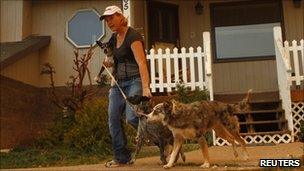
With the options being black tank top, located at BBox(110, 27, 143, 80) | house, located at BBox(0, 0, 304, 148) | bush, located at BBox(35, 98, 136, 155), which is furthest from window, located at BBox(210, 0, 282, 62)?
black tank top, located at BBox(110, 27, 143, 80)

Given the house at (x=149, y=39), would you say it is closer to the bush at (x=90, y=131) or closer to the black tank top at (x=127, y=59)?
the bush at (x=90, y=131)

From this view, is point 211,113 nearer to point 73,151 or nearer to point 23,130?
point 73,151

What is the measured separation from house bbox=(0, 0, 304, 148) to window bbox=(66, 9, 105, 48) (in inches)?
1.1

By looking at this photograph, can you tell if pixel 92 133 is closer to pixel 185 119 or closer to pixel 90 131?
pixel 90 131

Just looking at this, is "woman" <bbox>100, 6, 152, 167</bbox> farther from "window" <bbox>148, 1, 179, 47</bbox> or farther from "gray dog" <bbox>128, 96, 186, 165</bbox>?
"window" <bbox>148, 1, 179, 47</bbox>

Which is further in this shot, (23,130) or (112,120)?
(23,130)

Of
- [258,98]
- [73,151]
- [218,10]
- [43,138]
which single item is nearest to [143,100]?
[73,151]

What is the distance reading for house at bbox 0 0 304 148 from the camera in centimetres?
1119

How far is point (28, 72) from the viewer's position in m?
11.9

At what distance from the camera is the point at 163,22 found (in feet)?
43.7

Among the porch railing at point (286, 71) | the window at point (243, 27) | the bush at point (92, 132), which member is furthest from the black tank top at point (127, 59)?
the window at point (243, 27)

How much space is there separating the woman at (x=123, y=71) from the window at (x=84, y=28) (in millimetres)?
6807

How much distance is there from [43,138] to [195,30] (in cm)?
600

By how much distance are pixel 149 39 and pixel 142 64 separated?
7593 millimetres
